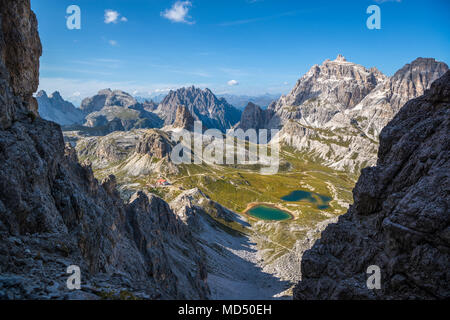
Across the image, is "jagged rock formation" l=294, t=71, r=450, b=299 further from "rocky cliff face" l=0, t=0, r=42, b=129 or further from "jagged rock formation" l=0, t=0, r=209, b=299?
"rocky cliff face" l=0, t=0, r=42, b=129

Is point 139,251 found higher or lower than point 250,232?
higher

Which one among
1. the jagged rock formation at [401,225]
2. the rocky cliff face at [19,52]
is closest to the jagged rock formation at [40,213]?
the rocky cliff face at [19,52]

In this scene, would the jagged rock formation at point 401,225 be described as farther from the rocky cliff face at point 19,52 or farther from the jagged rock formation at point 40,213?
the rocky cliff face at point 19,52

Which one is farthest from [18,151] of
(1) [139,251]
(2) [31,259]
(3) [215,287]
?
(3) [215,287]

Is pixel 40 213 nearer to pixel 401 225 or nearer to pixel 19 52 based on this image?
pixel 19 52

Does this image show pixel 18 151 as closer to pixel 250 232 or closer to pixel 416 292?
pixel 416 292

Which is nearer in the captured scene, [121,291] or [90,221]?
[121,291]
